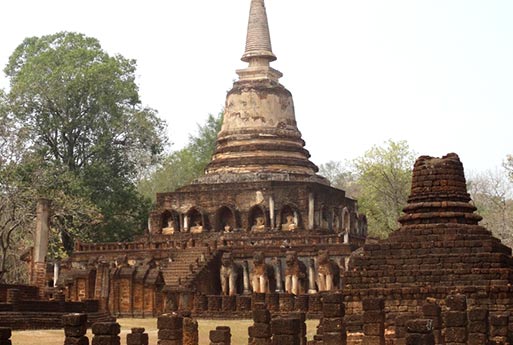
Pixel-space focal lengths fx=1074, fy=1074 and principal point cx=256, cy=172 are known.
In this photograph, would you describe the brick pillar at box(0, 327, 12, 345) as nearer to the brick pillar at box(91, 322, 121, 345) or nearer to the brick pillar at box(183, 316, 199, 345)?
the brick pillar at box(91, 322, 121, 345)

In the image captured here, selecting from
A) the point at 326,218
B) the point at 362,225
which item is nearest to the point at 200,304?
the point at 326,218

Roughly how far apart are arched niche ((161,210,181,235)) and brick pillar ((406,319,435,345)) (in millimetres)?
33909

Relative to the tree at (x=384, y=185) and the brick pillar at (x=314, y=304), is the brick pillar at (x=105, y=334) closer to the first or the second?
the brick pillar at (x=314, y=304)

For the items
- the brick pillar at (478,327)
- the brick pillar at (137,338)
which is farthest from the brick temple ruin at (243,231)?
the brick pillar at (478,327)

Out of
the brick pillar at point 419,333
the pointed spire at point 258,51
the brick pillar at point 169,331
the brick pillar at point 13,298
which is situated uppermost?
the pointed spire at point 258,51

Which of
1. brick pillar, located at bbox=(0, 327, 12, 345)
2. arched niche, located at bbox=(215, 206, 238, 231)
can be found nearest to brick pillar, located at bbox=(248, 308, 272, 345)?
brick pillar, located at bbox=(0, 327, 12, 345)

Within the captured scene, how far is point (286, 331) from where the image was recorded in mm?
11977

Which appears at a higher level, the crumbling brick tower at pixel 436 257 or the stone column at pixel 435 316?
the crumbling brick tower at pixel 436 257

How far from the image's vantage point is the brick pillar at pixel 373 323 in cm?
1603

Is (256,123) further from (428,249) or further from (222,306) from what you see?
(428,249)

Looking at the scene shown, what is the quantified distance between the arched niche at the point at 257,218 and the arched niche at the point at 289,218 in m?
0.67

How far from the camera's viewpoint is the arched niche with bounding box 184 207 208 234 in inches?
1711

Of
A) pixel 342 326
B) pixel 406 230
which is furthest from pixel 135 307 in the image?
pixel 342 326

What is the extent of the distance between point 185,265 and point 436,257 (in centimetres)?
1775
